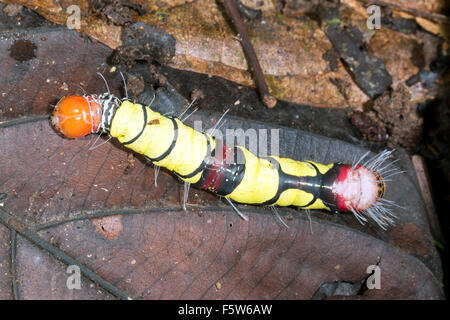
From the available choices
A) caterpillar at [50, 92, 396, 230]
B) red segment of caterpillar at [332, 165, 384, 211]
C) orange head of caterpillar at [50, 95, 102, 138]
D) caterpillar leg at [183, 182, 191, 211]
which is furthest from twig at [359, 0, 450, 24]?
orange head of caterpillar at [50, 95, 102, 138]

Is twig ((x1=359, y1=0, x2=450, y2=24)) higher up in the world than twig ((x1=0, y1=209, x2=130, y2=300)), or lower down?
higher up

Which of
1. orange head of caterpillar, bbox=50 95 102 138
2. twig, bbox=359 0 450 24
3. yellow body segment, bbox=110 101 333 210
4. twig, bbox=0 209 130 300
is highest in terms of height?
twig, bbox=359 0 450 24

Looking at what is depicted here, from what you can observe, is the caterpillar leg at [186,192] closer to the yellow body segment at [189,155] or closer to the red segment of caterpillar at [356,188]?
the yellow body segment at [189,155]

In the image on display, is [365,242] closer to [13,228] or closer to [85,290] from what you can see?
[85,290]

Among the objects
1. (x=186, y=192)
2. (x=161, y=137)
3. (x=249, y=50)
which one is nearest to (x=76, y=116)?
(x=161, y=137)

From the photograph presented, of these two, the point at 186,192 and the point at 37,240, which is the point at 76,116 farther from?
the point at 186,192

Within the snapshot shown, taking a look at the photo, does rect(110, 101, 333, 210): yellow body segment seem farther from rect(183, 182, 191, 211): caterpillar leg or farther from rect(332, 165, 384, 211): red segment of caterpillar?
rect(332, 165, 384, 211): red segment of caterpillar

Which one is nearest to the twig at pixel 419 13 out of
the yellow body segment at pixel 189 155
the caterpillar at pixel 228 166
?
the caterpillar at pixel 228 166
